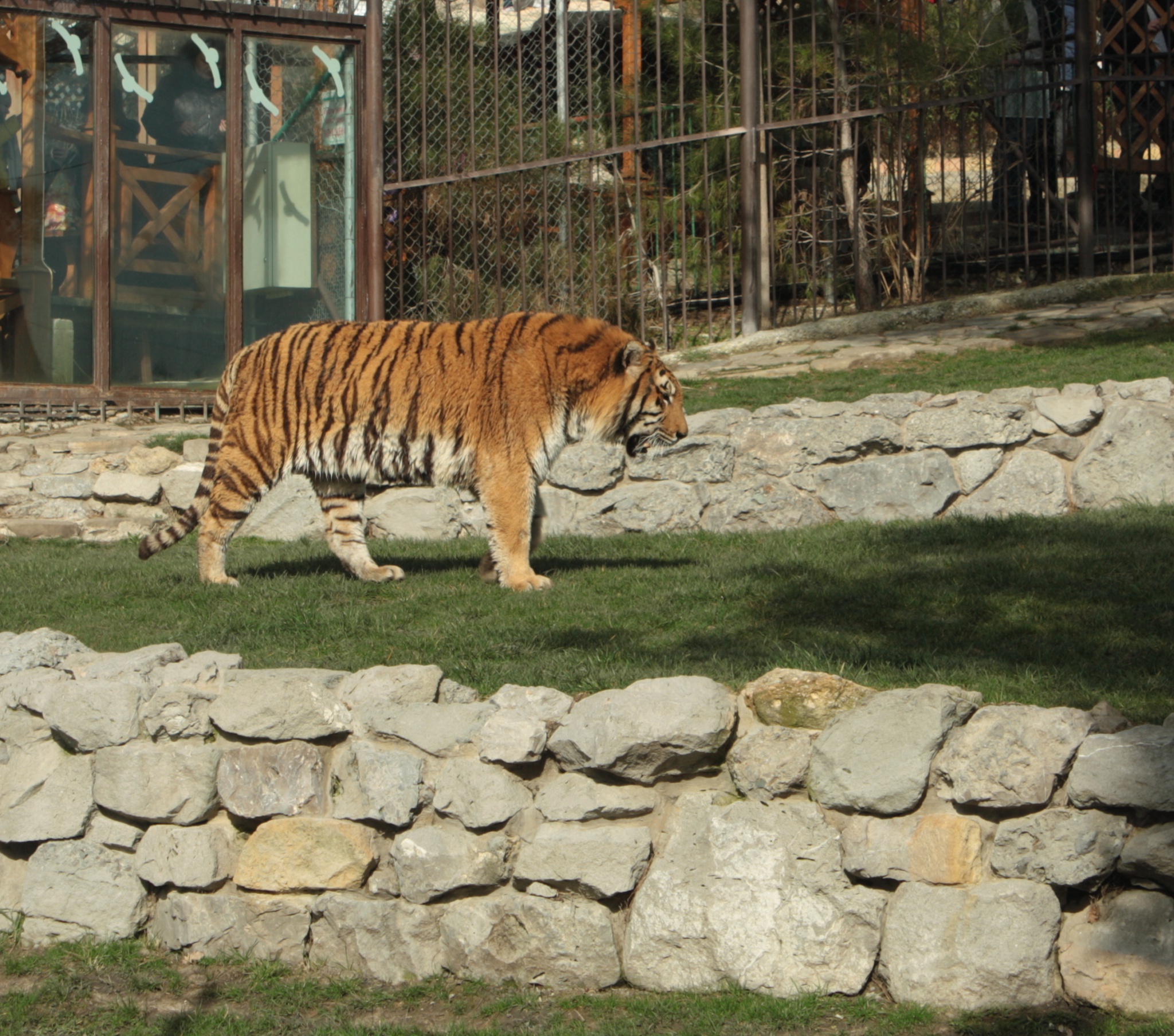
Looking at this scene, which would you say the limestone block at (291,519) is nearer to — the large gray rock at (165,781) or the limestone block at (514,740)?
the large gray rock at (165,781)

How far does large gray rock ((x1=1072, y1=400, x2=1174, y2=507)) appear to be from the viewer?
25.4 ft

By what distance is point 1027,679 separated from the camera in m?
4.58

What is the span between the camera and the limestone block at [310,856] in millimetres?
4488

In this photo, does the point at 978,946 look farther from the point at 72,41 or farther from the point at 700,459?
the point at 72,41

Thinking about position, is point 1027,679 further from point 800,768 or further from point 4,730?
point 4,730

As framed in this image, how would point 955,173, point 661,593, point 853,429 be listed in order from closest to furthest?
point 661,593
point 853,429
point 955,173

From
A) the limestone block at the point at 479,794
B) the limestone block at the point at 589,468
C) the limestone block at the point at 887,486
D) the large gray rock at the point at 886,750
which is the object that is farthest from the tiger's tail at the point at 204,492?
the large gray rock at the point at 886,750

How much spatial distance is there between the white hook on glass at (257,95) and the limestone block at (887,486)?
681cm

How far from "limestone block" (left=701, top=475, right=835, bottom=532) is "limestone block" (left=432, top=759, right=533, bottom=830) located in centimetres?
405

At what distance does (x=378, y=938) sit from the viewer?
442cm

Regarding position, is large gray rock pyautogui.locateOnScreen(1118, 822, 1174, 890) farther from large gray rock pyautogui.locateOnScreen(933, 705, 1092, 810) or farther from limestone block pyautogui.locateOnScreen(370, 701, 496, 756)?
limestone block pyautogui.locateOnScreen(370, 701, 496, 756)

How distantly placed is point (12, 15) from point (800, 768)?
10467 millimetres

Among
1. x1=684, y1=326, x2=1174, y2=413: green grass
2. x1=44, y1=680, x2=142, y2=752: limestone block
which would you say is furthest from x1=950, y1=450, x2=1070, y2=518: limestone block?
x1=44, y1=680, x2=142, y2=752: limestone block

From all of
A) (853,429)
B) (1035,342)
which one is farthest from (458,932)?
(1035,342)
